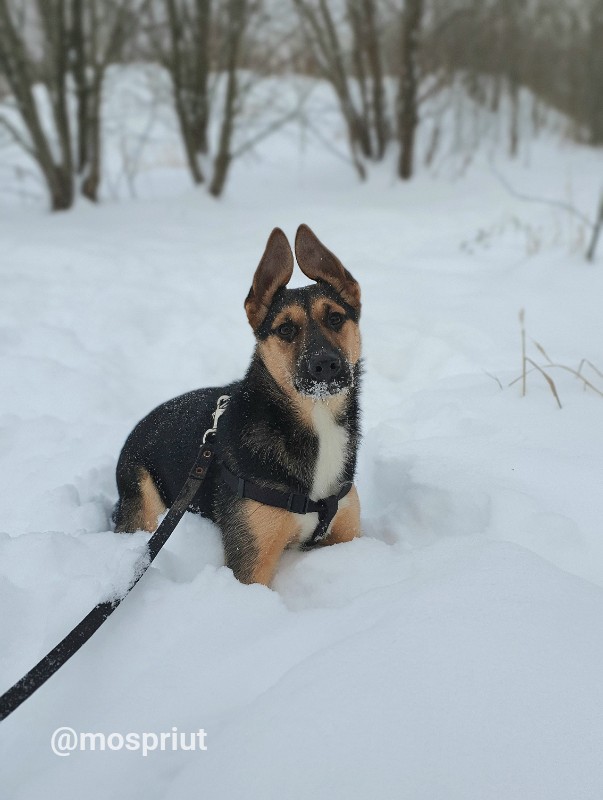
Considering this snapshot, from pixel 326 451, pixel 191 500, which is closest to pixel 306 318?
pixel 326 451

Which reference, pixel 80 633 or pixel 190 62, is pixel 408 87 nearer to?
pixel 190 62

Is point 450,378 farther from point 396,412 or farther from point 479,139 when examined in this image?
point 479,139

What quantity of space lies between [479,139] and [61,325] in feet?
38.6

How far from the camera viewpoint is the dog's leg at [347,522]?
2.82 m

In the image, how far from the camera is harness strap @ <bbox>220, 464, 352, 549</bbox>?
2584 millimetres

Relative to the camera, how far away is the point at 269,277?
280 centimetres

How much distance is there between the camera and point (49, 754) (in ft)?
5.55

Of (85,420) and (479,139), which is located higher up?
(479,139)

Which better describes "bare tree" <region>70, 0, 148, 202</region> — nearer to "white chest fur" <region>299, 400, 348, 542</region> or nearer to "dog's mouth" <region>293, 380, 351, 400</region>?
"white chest fur" <region>299, 400, 348, 542</region>

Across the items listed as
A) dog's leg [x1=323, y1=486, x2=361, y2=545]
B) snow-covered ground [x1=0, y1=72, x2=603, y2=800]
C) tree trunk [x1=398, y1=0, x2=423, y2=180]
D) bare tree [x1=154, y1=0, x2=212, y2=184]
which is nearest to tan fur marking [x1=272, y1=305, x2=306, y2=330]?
dog's leg [x1=323, y1=486, x2=361, y2=545]

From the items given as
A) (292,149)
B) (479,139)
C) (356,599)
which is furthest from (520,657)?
(292,149)

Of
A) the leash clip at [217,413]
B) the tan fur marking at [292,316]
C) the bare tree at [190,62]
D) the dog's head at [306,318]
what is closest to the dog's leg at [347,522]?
the dog's head at [306,318]

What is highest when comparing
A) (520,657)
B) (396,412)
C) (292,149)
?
(292,149)

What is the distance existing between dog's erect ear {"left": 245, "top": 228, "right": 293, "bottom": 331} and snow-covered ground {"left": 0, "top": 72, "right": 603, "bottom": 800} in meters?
1.04
